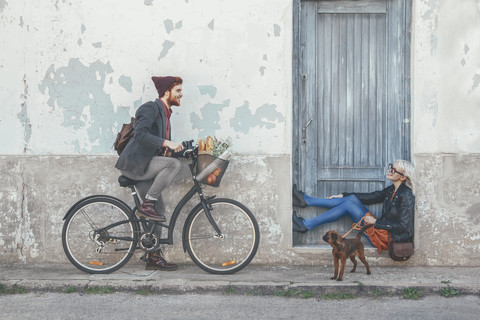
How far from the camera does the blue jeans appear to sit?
6324mm

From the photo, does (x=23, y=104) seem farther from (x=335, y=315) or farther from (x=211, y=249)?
(x=335, y=315)

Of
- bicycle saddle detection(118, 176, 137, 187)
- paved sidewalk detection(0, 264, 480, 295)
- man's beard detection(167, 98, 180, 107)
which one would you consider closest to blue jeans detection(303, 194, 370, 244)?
paved sidewalk detection(0, 264, 480, 295)

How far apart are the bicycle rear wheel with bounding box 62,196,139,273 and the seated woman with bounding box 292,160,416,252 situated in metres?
1.93

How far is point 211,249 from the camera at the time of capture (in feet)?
20.7

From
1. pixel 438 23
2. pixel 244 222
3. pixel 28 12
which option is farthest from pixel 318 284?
pixel 28 12

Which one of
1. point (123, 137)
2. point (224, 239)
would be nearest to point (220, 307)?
point (224, 239)

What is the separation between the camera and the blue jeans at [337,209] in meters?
6.32

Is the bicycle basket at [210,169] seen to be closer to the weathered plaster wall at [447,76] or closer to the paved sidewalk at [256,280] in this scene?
the paved sidewalk at [256,280]

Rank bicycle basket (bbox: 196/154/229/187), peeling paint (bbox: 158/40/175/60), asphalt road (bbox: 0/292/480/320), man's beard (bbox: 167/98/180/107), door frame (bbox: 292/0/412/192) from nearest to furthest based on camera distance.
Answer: asphalt road (bbox: 0/292/480/320)
bicycle basket (bbox: 196/154/229/187)
man's beard (bbox: 167/98/180/107)
peeling paint (bbox: 158/40/175/60)
door frame (bbox: 292/0/412/192)

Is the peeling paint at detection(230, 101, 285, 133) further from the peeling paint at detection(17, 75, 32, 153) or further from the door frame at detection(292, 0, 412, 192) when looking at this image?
the peeling paint at detection(17, 75, 32, 153)

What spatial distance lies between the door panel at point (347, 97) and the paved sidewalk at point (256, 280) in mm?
878

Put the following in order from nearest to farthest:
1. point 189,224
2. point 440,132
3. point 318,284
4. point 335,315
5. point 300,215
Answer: point 335,315, point 318,284, point 189,224, point 440,132, point 300,215

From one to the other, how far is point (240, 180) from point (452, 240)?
245 cm

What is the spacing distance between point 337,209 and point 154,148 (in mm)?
2194
